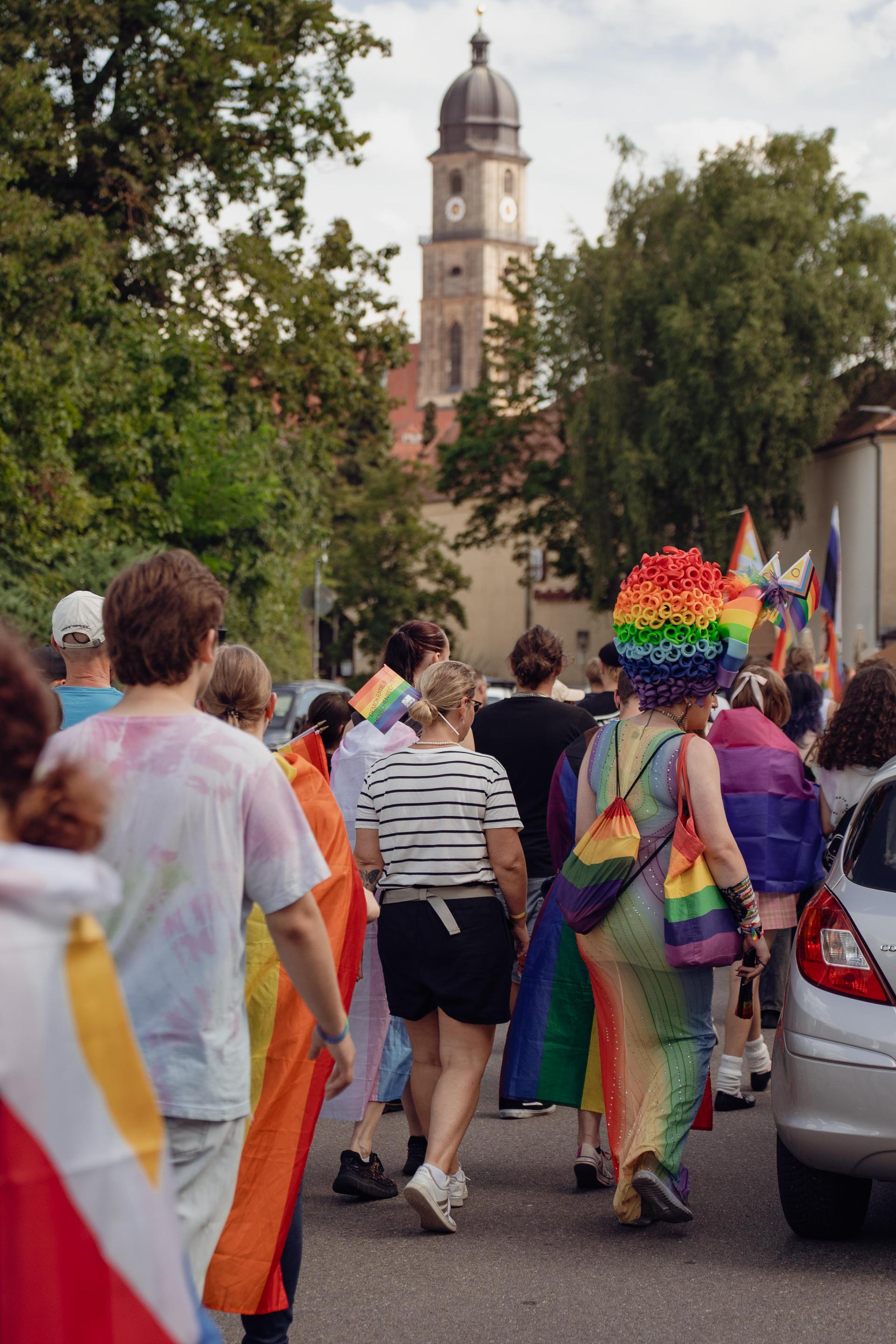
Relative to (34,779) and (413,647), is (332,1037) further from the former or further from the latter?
(413,647)

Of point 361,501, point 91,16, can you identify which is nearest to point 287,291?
point 91,16

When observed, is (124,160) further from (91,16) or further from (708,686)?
(708,686)

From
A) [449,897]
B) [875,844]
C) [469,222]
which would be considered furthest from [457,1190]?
[469,222]

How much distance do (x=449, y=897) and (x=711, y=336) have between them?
114 ft

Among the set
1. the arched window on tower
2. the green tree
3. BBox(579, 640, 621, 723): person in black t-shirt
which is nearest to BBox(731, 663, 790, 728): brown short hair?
BBox(579, 640, 621, 723): person in black t-shirt

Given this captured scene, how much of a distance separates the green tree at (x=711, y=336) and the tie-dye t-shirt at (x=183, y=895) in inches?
1435

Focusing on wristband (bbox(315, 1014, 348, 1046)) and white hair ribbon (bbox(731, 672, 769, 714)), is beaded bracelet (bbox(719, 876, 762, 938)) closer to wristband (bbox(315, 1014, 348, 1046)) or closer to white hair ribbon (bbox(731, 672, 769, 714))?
wristband (bbox(315, 1014, 348, 1046))

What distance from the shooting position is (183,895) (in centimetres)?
292

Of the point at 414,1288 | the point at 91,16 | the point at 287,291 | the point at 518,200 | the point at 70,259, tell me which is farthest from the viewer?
the point at 518,200

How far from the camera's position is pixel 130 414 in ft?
76.8

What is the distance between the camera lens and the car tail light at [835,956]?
15.7 ft

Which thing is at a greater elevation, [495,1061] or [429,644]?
[429,644]

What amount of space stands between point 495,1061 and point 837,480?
4322 cm

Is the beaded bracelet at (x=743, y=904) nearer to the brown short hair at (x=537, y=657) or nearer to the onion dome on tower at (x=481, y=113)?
the brown short hair at (x=537, y=657)
